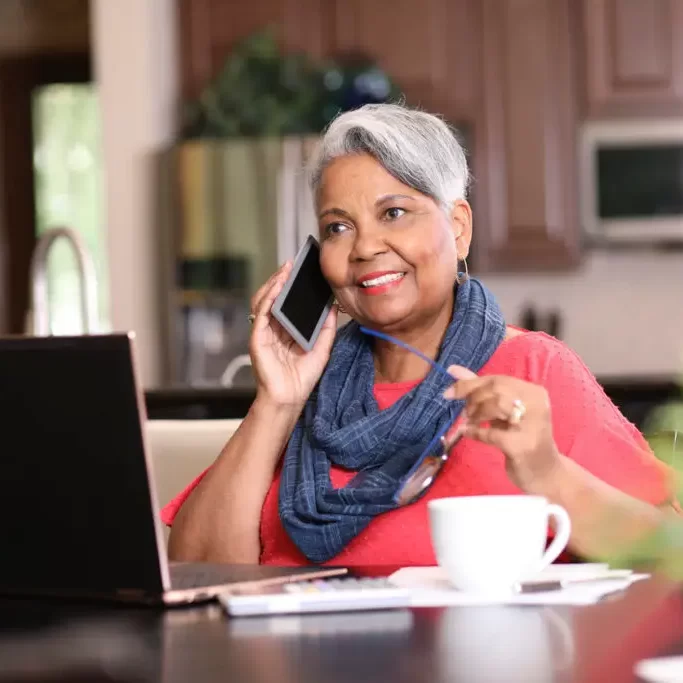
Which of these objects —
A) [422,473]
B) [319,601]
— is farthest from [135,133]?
[319,601]

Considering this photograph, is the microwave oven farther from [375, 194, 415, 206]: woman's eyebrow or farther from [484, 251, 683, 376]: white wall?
[375, 194, 415, 206]: woman's eyebrow

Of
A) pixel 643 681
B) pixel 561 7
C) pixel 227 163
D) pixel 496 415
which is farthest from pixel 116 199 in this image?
pixel 643 681

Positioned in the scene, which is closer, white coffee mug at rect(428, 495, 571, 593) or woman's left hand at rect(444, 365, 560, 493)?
white coffee mug at rect(428, 495, 571, 593)

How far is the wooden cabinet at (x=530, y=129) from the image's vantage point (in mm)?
4465

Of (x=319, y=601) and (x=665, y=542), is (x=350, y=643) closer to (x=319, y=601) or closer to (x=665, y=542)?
(x=319, y=601)

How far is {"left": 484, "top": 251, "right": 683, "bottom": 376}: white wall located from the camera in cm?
466

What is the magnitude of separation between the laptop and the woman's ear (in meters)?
0.81

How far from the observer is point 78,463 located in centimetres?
104

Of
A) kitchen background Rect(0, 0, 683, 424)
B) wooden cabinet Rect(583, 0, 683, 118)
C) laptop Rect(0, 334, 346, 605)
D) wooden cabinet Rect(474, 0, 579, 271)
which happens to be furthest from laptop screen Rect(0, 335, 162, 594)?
wooden cabinet Rect(583, 0, 683, 118)

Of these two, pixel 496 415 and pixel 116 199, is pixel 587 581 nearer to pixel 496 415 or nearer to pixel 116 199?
pixel 496 415

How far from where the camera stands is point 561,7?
14.6ft

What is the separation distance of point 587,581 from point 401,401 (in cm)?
54

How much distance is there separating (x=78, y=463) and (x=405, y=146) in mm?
790

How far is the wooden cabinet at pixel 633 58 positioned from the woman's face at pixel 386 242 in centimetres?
290
